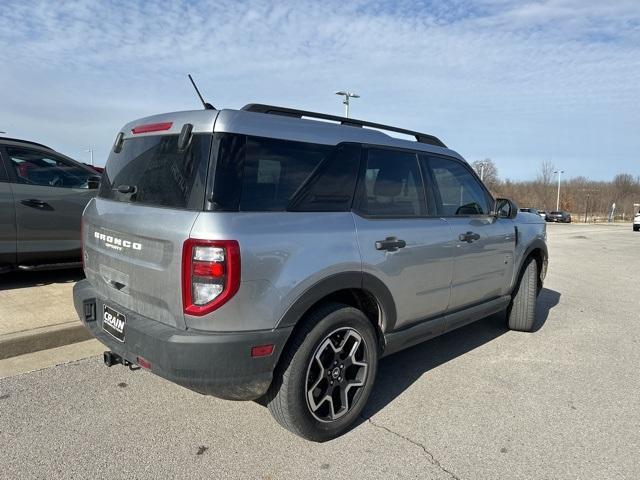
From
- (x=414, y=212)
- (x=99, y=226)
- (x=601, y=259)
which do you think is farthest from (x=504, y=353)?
(x=601, y=259)

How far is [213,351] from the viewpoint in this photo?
2.44 m

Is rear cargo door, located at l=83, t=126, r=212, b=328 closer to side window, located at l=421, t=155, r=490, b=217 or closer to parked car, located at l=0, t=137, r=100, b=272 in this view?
side window, located at l=421, t=155, r=490, b=217

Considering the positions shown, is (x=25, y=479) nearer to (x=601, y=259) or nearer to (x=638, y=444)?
(x=638, y=444)

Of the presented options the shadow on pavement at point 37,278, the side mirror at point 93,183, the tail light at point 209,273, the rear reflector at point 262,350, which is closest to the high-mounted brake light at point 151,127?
the tail light at point 209,273

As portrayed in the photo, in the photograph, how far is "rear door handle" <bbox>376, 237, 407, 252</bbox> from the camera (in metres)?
3.12

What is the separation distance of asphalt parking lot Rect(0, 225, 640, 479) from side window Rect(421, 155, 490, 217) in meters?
1.39

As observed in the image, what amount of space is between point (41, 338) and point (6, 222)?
1.89 m

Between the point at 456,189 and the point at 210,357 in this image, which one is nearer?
the point at 210,357

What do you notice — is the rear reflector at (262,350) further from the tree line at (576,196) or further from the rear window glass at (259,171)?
the tree line at (576,196)

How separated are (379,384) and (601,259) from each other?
11.0m

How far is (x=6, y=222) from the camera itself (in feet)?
17.3

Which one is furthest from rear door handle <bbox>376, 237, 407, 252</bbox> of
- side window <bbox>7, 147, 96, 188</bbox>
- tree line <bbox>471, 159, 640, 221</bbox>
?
tree line <bbox>471, 159, 640, 221</bbox>

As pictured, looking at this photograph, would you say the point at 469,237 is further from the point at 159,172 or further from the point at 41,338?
the point at 41,338

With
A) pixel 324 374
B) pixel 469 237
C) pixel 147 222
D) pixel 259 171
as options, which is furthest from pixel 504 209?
pixel 147 222
